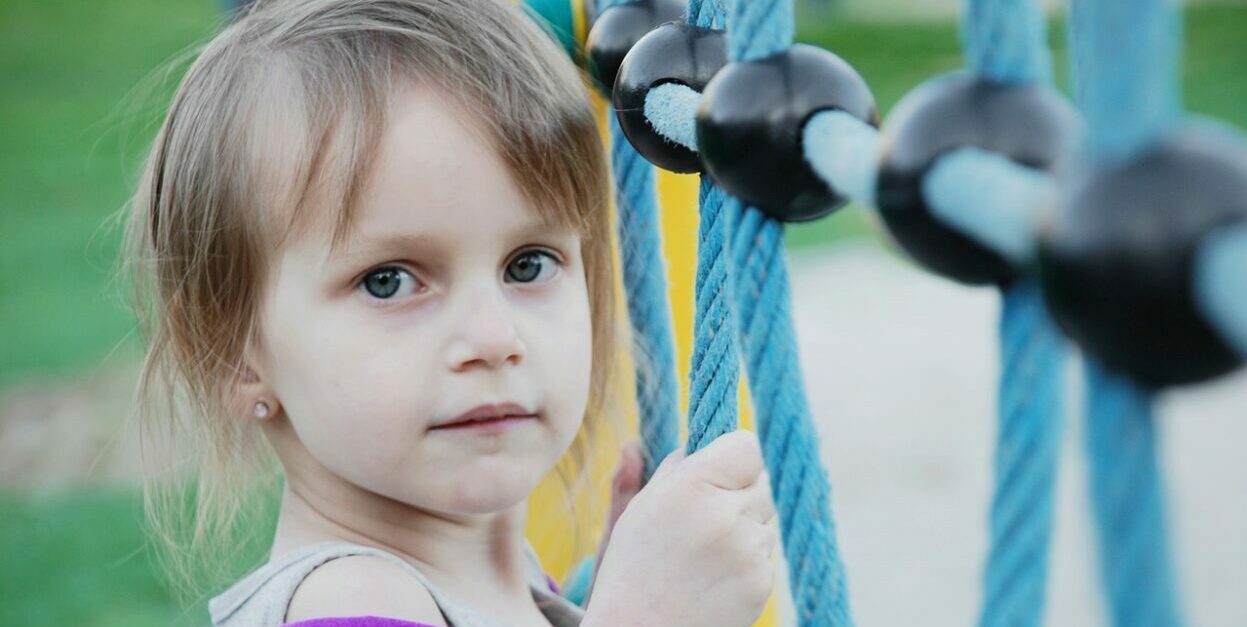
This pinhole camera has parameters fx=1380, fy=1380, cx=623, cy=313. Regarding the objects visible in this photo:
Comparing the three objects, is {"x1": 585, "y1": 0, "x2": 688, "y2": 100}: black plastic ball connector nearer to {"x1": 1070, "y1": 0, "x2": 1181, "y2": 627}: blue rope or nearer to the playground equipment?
the playground equipment

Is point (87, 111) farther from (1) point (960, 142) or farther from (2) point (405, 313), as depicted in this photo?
(1) point (960, 142)

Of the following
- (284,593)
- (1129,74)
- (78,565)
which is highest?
(1129,74)

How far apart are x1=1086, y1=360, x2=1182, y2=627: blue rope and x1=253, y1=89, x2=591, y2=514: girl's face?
442 mm

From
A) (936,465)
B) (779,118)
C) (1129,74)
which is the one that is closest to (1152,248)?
A: (1129,74)

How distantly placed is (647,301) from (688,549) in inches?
9.5

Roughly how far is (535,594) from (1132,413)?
26.4 inches

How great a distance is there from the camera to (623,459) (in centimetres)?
101

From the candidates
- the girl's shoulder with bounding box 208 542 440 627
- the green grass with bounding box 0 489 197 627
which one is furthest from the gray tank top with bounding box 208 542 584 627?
the green grass with bounding box 0 489 197 627

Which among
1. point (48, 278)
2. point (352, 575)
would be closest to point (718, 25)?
point (352, 575)

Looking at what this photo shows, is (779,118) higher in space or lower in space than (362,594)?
higher

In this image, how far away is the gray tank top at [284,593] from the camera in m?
0.77

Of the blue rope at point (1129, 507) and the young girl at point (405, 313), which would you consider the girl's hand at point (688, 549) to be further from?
the blue rope at point (1129, 507)

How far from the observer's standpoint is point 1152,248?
0.33 meters

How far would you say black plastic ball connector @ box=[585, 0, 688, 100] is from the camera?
85 centimetres
